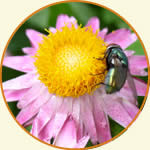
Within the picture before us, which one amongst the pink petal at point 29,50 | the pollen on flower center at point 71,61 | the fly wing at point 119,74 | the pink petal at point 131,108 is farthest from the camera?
the pink petal at point 29,50

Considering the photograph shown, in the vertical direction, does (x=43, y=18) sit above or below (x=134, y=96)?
above

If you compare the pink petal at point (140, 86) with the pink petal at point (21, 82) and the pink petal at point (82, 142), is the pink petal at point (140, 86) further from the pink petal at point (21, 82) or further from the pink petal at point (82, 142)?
the pink petal at point (21, 82)

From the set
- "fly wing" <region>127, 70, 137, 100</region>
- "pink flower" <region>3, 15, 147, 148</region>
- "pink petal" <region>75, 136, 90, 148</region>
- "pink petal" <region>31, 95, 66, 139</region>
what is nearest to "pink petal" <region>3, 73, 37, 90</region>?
"pink flower" <region>3, 15, 147, 148</region>

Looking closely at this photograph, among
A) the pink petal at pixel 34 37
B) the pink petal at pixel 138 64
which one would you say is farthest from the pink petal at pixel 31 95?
the pink petal at pixel 138 64

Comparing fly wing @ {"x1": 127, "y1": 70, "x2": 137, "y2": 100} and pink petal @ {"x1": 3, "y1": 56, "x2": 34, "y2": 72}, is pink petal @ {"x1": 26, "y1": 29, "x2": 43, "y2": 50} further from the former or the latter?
fly wing @ {"x1": 127, "y1": 70, "x2": 137, "y2": 100}

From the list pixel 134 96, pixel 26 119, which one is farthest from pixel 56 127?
pixel 134 96

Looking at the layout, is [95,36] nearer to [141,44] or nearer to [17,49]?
[141,44]

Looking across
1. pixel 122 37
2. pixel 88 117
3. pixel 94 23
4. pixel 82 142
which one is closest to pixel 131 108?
pixel 88 117
